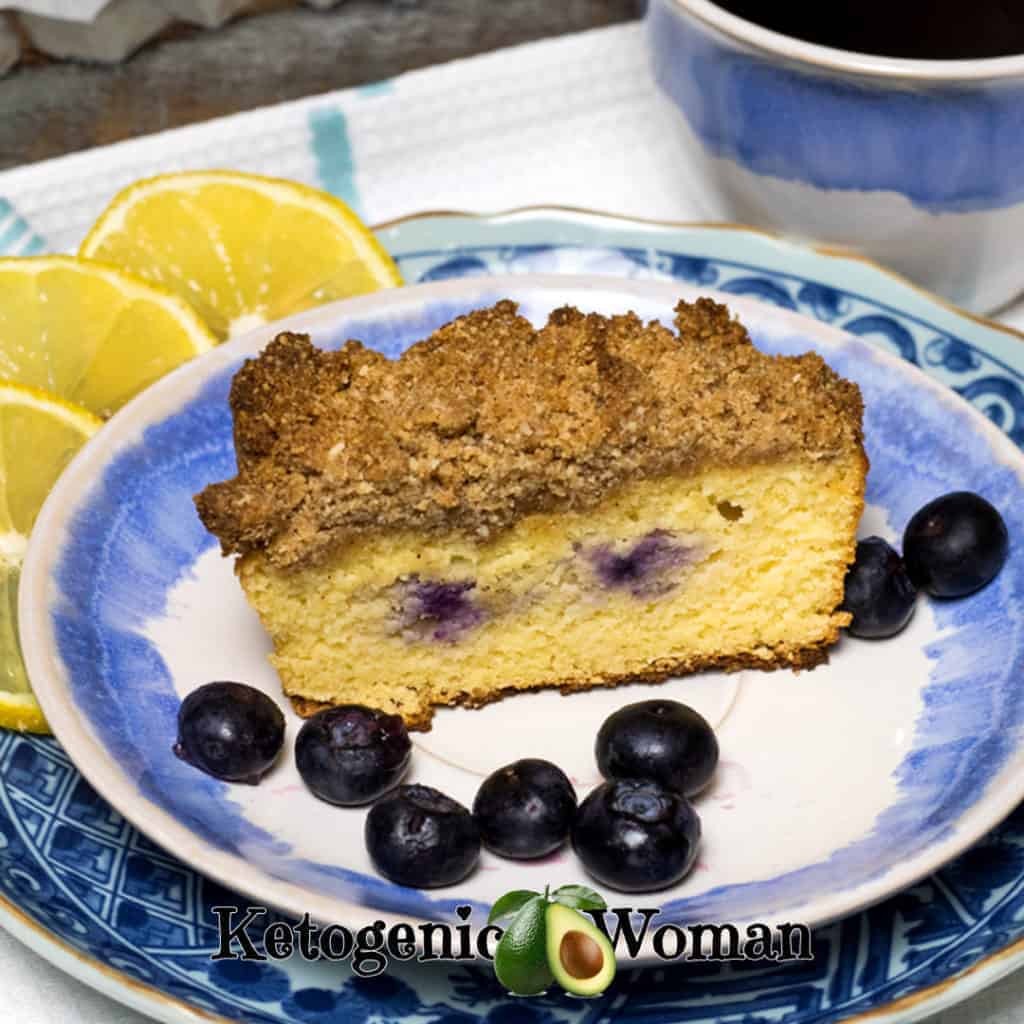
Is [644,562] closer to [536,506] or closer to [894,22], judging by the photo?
[536,506]

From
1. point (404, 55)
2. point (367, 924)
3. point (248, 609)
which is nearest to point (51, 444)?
point (248, 609)

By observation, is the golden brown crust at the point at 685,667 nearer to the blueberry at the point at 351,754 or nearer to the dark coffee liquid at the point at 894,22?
the blueberry at the point at 351,754

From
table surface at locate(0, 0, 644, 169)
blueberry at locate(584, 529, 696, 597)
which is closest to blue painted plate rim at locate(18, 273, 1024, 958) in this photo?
blueberry at locate(584, 529, 696, 597)

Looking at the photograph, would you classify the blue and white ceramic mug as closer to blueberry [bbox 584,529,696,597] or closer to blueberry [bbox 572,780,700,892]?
blueberry [bbox 584,529,696,597]

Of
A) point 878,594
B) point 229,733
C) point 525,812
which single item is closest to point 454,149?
point 878,594

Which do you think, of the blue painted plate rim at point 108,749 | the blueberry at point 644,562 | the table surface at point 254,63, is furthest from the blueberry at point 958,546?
the table surface at point 254,63

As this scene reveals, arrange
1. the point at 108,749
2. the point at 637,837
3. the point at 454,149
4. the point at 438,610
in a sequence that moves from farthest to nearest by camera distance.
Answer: the point at 454,149 < the point at 438,610 < the point at 108,749 < the point at 637,837
